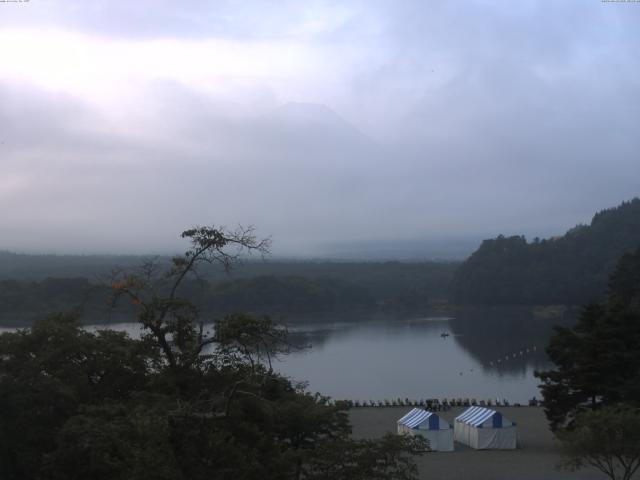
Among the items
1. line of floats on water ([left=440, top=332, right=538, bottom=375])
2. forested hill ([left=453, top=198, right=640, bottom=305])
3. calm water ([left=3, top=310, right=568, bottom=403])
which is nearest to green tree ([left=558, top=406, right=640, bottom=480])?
calm water ([left=3, top=310, right=568, bottom=403])

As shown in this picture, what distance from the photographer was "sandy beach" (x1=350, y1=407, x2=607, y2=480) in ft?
40.4

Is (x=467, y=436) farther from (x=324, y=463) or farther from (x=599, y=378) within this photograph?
(x=324, y=463)

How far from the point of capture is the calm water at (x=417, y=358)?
25.9 meters

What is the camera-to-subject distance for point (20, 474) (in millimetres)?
8219

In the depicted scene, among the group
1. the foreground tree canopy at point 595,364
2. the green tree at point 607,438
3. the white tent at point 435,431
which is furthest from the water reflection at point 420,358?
the green tree at point 607,438

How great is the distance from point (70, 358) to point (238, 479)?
4.73 meters

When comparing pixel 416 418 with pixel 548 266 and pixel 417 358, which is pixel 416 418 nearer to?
A: pixel 417 358

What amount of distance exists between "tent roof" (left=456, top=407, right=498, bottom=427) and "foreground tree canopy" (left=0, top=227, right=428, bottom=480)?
5.41 metres

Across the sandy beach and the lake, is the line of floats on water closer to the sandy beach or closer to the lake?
the lake

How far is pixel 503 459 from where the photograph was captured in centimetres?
1362

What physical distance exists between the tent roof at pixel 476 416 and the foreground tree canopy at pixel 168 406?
17.8 ft

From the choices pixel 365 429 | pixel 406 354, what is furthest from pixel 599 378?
pixel 406 354

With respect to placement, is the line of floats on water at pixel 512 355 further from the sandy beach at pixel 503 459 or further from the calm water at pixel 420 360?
the sandy beach at pixel 503 459

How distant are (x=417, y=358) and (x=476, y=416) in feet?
62.8
